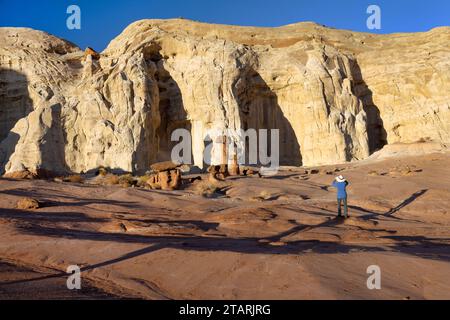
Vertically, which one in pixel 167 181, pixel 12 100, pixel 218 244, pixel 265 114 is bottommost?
pixel 218 244

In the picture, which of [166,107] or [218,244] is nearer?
[218,244]

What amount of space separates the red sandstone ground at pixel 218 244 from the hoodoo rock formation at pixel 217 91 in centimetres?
1330

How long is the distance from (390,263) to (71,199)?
868 centimetres

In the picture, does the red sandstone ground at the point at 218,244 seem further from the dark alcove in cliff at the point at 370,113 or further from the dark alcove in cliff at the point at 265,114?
the dark alcove in cliff at the point at 370,113

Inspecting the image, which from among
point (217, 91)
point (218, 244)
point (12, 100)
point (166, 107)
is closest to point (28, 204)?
point (218, 244)

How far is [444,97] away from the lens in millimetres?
30375

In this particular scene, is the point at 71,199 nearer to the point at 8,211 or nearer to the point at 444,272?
the point at 8,211

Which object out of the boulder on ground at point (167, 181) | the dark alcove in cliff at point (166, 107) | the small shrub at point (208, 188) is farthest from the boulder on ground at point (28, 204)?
the dark alcove in cliff at point (166, 107)

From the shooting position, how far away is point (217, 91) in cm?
2908

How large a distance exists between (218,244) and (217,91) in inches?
873

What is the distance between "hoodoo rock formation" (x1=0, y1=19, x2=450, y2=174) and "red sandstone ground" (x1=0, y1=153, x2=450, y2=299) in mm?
13296

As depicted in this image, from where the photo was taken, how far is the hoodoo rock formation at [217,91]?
27.2 metres

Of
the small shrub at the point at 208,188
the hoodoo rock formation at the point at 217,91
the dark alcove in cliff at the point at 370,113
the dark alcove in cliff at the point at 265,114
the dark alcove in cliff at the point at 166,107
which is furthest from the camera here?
the dark alcove in cliff at the point at 370,113

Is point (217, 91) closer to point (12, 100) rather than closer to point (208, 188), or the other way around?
point (12, 100)
